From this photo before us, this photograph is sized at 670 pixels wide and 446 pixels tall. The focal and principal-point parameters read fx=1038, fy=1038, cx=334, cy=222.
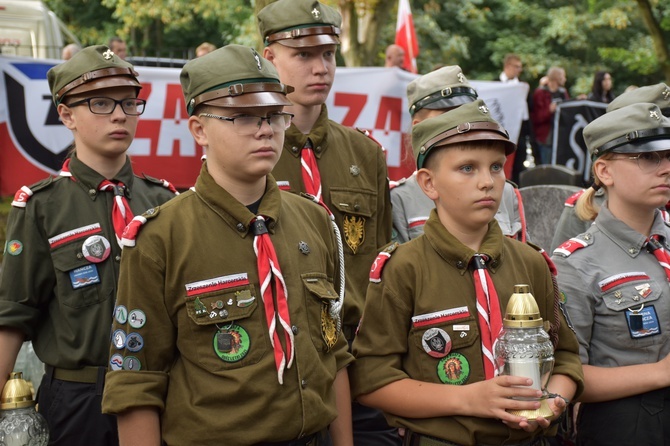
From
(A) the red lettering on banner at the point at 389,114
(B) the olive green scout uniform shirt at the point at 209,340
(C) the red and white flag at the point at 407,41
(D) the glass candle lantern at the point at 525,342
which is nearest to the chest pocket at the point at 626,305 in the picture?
(D) the glass candle lantern at the point at 525,342

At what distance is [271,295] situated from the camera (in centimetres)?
360

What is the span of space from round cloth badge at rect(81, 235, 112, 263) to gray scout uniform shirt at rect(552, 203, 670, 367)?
1.97m

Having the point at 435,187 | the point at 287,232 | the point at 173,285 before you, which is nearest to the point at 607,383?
the point at 435,187

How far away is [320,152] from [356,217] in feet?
1.17

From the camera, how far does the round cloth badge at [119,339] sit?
3.54 m

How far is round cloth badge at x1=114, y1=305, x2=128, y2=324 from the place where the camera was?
3.55 meters

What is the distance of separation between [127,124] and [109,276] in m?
0.73

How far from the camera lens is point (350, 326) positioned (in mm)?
4816

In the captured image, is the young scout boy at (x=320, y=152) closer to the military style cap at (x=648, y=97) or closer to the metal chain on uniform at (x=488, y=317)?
the metal chain on uniform at (x=488, y=317)

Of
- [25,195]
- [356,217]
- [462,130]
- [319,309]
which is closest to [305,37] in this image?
[356,217]

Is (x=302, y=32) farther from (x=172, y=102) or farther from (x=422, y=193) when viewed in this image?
(x=172, y=102)

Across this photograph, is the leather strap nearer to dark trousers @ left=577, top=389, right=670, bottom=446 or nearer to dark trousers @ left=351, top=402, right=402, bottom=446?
dark trousers @ left=351, top=402, right=402, bottom=446

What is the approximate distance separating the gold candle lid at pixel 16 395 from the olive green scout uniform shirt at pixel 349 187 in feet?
4.71

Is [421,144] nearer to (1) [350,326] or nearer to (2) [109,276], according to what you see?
(1) [350,326]
